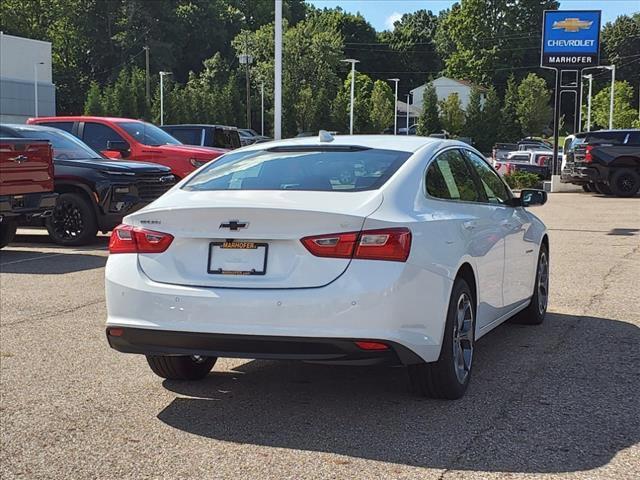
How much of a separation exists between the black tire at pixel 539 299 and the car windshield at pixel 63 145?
28.2ft

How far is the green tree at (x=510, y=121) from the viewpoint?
8056cm

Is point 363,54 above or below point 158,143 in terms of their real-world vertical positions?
above

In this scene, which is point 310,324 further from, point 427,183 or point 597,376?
point 597,376

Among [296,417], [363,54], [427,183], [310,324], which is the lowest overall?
[296,417]

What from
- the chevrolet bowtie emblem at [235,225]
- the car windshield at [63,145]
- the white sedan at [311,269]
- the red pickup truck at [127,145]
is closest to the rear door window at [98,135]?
the red pickup truck at [127,145]

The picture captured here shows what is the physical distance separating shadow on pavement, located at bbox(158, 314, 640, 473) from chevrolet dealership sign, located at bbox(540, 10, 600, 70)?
26848 millimetres

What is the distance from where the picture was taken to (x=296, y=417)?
4879 mm

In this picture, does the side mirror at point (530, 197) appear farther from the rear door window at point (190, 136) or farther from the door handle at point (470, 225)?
the rear door window at point (190, 136)

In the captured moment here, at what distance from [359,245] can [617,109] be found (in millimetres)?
75710

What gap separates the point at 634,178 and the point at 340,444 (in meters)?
22.5

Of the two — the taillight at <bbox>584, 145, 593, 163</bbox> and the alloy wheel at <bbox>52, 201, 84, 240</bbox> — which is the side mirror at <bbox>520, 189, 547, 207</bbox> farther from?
the taillight at <bbox>584, 145, 593, 163</bbox>

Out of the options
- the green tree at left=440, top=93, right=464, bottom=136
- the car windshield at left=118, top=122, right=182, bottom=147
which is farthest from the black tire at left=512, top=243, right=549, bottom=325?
the green tree at left=440, top=93, right=464, bottom=136

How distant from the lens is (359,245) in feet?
14.6

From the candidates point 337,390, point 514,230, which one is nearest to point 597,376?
point 514,230
